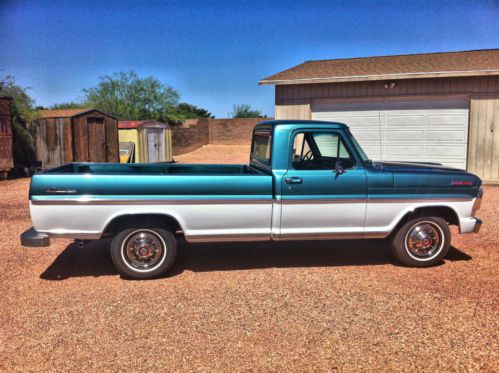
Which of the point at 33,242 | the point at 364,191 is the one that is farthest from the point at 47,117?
the point at 364,191

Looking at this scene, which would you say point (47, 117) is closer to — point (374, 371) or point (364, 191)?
point (364, 191)

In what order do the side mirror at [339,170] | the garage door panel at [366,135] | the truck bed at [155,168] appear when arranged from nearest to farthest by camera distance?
the side mirror at [339,170] < the truck bed at [155,168] < the garage door panel at [366,135]

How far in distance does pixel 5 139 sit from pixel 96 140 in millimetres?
3265

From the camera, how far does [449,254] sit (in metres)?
6.51

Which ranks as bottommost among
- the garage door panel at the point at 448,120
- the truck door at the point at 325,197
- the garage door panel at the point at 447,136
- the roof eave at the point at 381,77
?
the truck door at the point at 325,197

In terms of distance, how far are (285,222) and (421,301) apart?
1693 millimetres

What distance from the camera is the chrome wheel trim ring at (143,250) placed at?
533cm

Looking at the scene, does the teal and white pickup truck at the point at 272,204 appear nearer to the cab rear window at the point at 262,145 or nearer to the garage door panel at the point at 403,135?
the cab rear window at the point at 262,145

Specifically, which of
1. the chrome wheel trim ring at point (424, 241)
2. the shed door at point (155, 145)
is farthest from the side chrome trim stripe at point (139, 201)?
the shed door at point (155, 145)

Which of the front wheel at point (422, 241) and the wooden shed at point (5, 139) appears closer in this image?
the front wheel at point (422, 241)

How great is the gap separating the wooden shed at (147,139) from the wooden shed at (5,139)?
17.7 feet

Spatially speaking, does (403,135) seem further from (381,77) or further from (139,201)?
(139,201)

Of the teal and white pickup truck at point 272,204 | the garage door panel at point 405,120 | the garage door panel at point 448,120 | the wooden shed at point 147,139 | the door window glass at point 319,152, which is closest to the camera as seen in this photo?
the teal and white pickup truck at point 272,204

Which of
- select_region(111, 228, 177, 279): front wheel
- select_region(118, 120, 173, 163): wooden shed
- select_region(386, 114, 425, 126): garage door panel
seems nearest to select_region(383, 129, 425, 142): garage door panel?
select_region(386, 114, 425, 126): garage door panel
